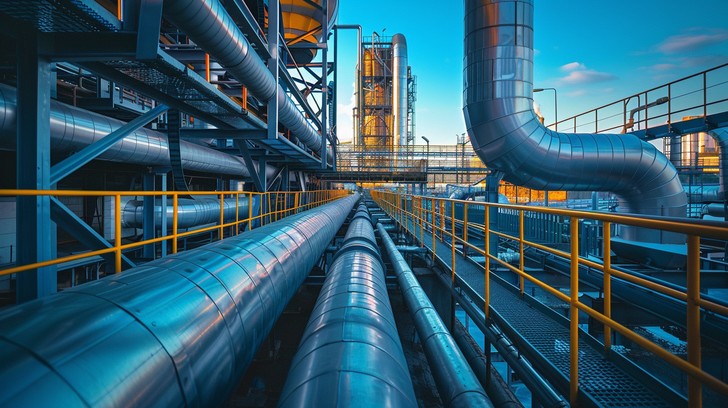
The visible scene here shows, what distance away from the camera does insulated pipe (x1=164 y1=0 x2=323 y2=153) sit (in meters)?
2.97

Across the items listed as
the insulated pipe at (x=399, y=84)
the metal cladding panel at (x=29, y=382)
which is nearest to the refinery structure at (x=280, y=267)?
the metal cladding panel at (x=29, y=382)

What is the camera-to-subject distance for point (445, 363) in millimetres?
2133

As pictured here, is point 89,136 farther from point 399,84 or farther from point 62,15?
point 399,84

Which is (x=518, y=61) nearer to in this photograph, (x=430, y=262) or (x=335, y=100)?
(x=430, y=262)

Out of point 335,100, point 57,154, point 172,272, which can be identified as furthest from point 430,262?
point 335,100

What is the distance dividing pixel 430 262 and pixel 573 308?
11.7 feet

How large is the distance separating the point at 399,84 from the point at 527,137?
22.3 meters

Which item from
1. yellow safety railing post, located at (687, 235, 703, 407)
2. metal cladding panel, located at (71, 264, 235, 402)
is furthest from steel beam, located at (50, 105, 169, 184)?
yellow safety railing post, located at (687, 235, 703, 407)

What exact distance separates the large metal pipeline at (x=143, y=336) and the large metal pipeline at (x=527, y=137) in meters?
6.50

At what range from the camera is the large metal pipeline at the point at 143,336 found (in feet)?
3.28

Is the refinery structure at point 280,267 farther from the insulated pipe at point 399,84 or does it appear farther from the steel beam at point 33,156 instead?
the insulated pipe at point 399,84

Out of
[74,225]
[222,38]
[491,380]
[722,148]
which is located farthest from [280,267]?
[722,148]

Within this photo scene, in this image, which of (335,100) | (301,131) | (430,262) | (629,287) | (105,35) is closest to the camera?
(105,35)

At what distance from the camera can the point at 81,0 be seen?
2.45 metres
